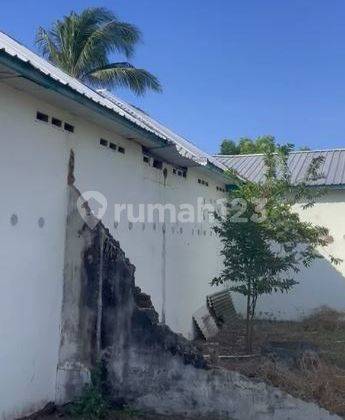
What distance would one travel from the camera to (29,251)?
536cm

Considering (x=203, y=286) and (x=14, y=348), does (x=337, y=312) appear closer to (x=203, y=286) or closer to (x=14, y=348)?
(x=203, y=286)

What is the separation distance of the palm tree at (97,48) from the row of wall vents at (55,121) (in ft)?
51.1

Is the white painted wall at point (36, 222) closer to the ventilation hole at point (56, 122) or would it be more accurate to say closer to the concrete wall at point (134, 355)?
the ventilation hole at point (56, 122)

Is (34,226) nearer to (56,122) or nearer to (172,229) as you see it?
(56,122)

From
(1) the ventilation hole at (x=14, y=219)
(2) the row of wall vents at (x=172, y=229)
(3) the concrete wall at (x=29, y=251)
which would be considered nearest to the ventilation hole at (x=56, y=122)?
(3) the concrete wall at (x=29, y=251)

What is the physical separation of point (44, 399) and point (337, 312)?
9.65 m

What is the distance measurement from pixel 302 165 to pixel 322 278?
3571 mm

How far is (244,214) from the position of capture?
367 inches

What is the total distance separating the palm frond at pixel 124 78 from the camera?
69.3 ft

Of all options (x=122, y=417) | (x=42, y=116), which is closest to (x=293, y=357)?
(x=122, y=417)

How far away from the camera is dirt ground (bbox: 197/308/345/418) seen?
5512 millimetres

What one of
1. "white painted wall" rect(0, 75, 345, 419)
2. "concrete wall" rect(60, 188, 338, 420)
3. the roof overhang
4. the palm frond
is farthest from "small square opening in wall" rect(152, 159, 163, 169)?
the palm frond

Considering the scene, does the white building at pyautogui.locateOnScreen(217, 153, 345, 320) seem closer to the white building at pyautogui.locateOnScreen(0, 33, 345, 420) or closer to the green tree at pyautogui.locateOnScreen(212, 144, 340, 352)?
the green tree at pyautogui.locateOnScreen(212, 144, 340, 352)

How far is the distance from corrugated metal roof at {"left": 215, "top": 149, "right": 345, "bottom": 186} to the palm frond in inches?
229
